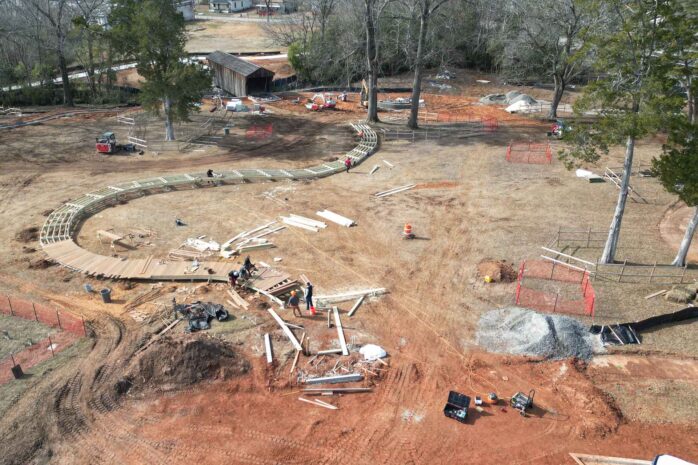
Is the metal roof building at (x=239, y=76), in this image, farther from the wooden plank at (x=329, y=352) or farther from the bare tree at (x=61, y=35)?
the wooden plank at (x=329, y=352)

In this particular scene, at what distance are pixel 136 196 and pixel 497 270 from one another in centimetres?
2369

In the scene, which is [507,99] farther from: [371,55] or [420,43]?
[371,55]

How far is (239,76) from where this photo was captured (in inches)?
2329

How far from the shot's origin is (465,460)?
15664mm

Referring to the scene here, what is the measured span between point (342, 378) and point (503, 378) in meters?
6.06

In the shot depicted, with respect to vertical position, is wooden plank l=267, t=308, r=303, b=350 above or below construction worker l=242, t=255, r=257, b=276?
below

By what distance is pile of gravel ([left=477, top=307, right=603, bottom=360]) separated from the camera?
2006cm

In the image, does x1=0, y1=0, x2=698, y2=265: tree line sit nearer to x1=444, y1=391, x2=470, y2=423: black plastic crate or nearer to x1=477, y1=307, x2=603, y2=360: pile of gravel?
x1=477, y1=307, x2=603, y2=360: pile of gravel

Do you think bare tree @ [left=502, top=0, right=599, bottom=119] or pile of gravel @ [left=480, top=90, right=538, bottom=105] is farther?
pile of gravel @ [left=480, top=90, right=538, bottom=105]

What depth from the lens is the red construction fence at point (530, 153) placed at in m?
41.2

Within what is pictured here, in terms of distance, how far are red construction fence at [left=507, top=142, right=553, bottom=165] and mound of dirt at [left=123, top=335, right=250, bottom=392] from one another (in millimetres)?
30526

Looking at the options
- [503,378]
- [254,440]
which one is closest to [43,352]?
[254,440]

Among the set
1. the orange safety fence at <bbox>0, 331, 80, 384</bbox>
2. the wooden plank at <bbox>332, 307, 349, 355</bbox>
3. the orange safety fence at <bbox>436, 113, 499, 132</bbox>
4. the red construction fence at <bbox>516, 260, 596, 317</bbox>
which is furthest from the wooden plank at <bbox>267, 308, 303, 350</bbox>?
the orange safety fence at <bbox>436, 113, 499, 132</bbox>

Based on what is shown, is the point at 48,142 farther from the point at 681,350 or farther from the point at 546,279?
the point at 681,350
